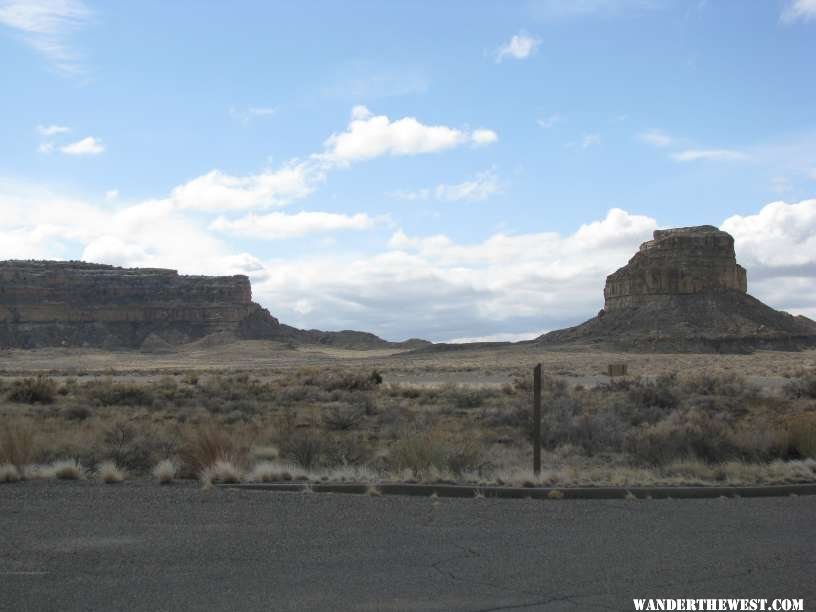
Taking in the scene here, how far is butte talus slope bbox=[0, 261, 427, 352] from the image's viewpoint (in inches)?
5910

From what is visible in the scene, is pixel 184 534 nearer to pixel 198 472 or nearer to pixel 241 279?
pixel 198 472

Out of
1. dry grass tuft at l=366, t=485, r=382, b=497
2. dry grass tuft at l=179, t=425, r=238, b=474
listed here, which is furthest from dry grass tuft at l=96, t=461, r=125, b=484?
dry grass tuft at l=366, t=485, r=382, b=497

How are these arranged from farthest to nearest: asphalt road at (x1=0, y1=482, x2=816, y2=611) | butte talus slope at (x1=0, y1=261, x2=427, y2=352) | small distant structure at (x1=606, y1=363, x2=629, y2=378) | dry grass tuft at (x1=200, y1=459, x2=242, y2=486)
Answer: butte talus slope at (x1=0, y1=261, x2=427, y2=352), small distant structure at (x1=606, y1=363, x2=629, y2=378), dry grass tuft at (x1=200, y1=459, x2=242, y2=486), asphalt road at (x1=0, y1=482, x2=816, y2=611)

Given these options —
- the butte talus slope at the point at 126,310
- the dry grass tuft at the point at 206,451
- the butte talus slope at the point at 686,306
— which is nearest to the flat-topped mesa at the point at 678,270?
the butte talus slope at the point at 686,306

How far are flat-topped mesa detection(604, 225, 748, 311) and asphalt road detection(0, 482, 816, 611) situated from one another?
398 ft

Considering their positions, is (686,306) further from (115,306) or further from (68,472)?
(68,472)

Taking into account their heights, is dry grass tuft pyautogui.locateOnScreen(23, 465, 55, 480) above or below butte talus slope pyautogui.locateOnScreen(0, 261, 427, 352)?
below

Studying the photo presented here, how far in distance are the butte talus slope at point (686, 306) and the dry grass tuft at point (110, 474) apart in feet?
323

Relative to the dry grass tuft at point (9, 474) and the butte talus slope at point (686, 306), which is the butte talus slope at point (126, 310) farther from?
the dry grass tuft at point (9, 474)

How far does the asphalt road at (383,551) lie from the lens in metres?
7.30

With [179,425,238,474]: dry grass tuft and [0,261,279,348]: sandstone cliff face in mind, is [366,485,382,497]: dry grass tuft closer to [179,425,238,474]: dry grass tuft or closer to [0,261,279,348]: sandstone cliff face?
[179,425,238,474]: dry grass tuft

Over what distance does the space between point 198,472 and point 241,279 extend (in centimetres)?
16188

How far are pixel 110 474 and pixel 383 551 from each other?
19.6 ft

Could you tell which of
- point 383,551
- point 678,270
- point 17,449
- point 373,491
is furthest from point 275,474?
point 678,270
